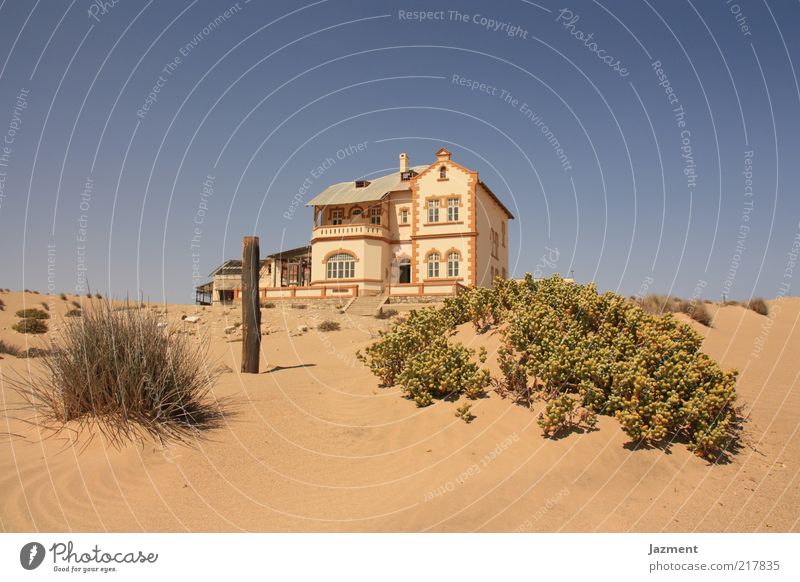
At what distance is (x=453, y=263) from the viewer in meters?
36.3

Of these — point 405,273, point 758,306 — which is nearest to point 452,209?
point 405,273

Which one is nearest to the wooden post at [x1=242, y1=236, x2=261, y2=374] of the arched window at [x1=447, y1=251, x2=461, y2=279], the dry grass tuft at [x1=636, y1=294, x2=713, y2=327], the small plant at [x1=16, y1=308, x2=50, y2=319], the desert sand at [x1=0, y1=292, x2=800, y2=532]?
the desert sand at [x1=0, y1=292, x2=800, y2=532]

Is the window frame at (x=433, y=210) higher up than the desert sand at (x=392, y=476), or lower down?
higher up

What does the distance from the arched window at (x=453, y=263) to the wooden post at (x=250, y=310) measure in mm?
25295

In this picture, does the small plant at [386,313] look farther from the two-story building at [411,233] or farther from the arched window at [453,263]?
the arched window at [453,263]

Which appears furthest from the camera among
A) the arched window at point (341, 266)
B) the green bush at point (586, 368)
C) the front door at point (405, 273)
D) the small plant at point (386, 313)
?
the front door at point (405, 273)

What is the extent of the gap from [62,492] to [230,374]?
18.4 feet

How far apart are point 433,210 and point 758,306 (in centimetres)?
2207

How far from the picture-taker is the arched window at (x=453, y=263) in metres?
36.1

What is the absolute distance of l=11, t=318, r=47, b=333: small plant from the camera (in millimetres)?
25609

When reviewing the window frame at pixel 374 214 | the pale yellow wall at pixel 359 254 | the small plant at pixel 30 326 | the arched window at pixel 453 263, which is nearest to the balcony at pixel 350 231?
the pale yellow wall at pixel 359 254

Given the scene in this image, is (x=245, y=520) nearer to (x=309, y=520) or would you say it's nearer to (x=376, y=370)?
(x=309, y=520)

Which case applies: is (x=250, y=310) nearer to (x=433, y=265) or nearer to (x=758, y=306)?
(x=758, y=306)

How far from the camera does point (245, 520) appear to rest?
17.3ft
